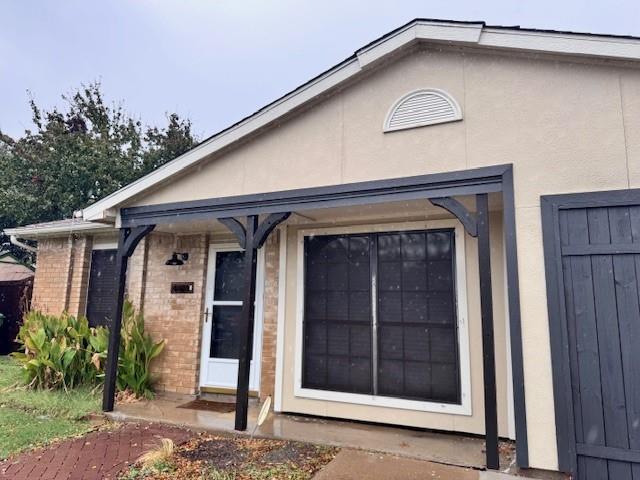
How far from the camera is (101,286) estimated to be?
7.77 m

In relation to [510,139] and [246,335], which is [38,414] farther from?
[510,139]

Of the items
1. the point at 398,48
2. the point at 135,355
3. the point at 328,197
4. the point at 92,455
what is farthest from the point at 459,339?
the point at 135,355

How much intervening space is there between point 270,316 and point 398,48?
3603mm

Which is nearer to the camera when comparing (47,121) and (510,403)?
(510,403)

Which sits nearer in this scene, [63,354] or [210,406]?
[210,406]

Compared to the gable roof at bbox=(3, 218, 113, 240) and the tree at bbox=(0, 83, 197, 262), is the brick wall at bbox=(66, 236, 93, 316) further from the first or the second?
the tree at bbox=(0, 83, 197, 262)

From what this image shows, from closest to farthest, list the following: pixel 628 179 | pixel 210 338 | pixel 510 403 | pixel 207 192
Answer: pixel 628 179 → pixel 510 403 → pixel 207 192 → pixel 210 338

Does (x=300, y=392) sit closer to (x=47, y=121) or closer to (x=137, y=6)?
(x=47, y=121)

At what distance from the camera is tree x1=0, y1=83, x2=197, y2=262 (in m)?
14.2

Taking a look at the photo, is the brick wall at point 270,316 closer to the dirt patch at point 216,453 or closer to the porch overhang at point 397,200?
the porch overhang at point 397,200

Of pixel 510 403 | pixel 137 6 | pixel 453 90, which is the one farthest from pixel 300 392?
pixel 137 6

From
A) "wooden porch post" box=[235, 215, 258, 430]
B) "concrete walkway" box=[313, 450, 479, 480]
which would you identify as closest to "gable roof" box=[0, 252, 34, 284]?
"wooden porch post" box=[235, 215, 258, 430]

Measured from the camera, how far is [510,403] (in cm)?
444

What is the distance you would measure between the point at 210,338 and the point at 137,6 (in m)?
17.5
